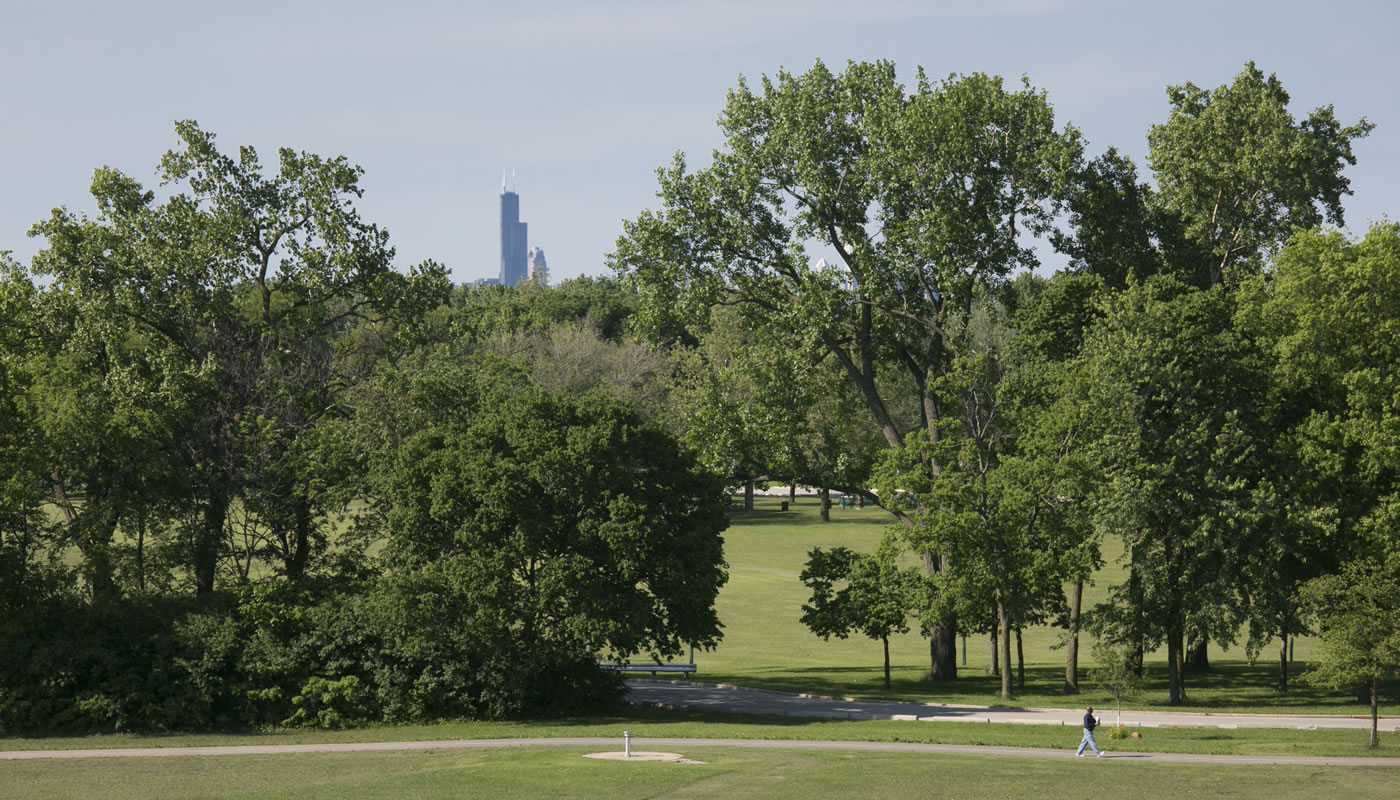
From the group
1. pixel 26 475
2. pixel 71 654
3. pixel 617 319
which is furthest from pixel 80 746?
pixel 617 319

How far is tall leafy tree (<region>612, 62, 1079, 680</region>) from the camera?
49000 mm

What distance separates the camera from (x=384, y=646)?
4228cm

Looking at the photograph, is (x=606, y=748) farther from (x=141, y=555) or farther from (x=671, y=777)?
(x=141, y=555)

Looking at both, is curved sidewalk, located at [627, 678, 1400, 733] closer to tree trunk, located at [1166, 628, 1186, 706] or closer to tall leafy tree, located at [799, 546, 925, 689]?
tree trunk, located at [1166, 628, 1186, 706]

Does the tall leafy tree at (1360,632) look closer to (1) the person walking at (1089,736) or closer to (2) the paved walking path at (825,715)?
(2) the paved walking path at (825,715)

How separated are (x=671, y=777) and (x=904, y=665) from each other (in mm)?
28976

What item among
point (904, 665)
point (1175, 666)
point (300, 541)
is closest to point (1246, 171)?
point (1175, 666)

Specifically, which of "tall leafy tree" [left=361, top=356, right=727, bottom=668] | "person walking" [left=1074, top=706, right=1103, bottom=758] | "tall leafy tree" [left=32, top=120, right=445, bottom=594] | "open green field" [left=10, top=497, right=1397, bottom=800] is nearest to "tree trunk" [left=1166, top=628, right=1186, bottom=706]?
"open green field" [left=10, top=497, right=1397, bottom=800]

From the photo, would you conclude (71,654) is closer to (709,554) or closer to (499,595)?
(499,595)

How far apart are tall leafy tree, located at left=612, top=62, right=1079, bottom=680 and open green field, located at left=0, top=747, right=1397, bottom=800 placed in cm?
1600

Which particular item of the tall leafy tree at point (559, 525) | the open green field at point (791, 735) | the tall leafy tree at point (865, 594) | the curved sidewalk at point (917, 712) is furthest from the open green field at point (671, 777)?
the tall leafy tree at point (865, 594)

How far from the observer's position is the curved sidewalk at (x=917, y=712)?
4009 centimetres

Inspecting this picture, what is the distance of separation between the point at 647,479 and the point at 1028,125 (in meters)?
19.1

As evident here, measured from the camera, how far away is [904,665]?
5762cm
